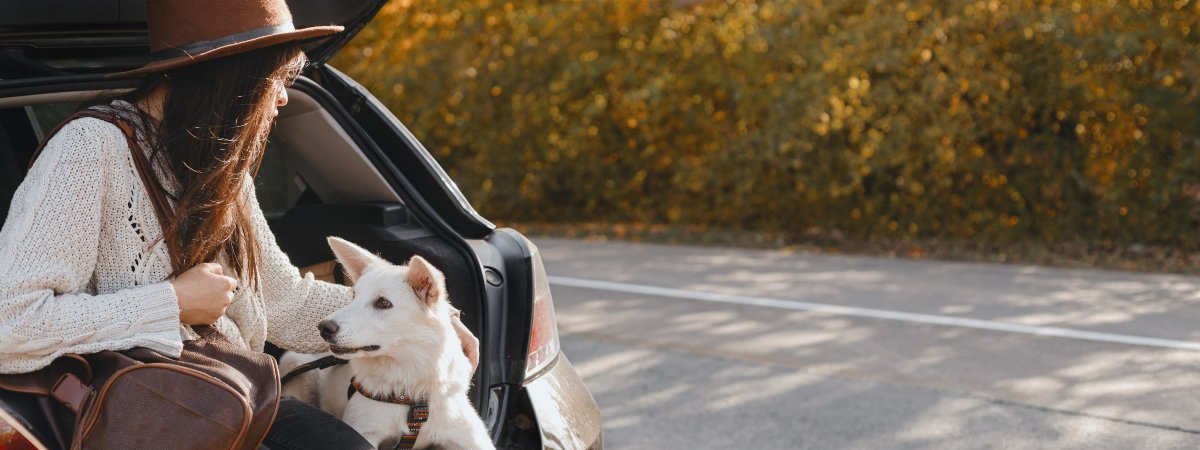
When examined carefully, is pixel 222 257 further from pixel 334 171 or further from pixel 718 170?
pixel 718 170

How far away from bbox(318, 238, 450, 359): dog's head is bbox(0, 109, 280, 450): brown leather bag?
0.46m

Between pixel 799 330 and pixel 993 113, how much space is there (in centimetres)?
490

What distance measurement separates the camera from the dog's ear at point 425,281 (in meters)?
2.62

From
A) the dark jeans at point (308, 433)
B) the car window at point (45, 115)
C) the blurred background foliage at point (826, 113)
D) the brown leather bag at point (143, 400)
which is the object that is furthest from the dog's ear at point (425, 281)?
the blurred background foliage at point (826, 113)

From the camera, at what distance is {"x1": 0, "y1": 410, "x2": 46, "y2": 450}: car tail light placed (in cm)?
202

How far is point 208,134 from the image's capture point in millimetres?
2252

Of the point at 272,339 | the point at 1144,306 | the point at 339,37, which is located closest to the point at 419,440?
the point at 272,339

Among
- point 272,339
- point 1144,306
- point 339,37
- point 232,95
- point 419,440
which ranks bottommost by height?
point 1144,306

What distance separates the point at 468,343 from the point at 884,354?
4049 mm

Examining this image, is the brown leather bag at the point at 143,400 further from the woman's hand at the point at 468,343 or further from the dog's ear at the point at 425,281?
the woman's hand at the point at 468,343

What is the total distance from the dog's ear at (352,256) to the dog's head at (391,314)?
2.2 inches

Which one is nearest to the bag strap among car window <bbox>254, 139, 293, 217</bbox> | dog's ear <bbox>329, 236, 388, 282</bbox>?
dog's ear <bbox>329, 236, 388, 282</bbox>

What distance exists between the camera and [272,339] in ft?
9.48

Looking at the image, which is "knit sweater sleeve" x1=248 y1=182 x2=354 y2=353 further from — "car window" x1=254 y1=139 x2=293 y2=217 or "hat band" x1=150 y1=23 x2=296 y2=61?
"car window" x1=254 y1=139 x2=293 y2=217
